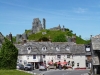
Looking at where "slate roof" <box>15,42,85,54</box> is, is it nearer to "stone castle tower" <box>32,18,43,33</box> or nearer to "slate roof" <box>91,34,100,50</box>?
"slate roof" <box>91,34,100,50</box>

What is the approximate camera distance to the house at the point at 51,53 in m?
91.8

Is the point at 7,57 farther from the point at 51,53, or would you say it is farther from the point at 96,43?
the point at 51,53

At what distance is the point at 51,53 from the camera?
305 ft

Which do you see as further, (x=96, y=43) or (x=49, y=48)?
(x=49, y=48)

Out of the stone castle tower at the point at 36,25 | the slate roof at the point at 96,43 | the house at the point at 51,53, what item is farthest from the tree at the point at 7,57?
the stone castle tower at the point at 36,25

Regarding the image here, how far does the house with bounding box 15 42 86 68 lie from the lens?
9181 cm

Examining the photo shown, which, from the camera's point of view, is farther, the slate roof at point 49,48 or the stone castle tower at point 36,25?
the stone castle tower at point 36,25

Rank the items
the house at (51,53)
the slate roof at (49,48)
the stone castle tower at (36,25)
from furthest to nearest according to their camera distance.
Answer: the stone castle tower at (36,25) → the slate roof at (49,48) → the house at (51,53)

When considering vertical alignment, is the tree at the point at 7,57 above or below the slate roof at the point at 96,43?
below

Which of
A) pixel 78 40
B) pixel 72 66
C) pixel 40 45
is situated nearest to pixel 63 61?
pixel 72 66

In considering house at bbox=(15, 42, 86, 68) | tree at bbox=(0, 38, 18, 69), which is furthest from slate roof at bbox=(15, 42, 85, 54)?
tree at bbox=(0, 38, 18, 69)

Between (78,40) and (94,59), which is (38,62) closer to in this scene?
(94,59)

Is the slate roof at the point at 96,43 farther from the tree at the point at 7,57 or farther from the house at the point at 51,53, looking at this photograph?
the house at the point at 51,53

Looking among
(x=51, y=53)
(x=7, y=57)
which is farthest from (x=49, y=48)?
(x=7, y=57)
